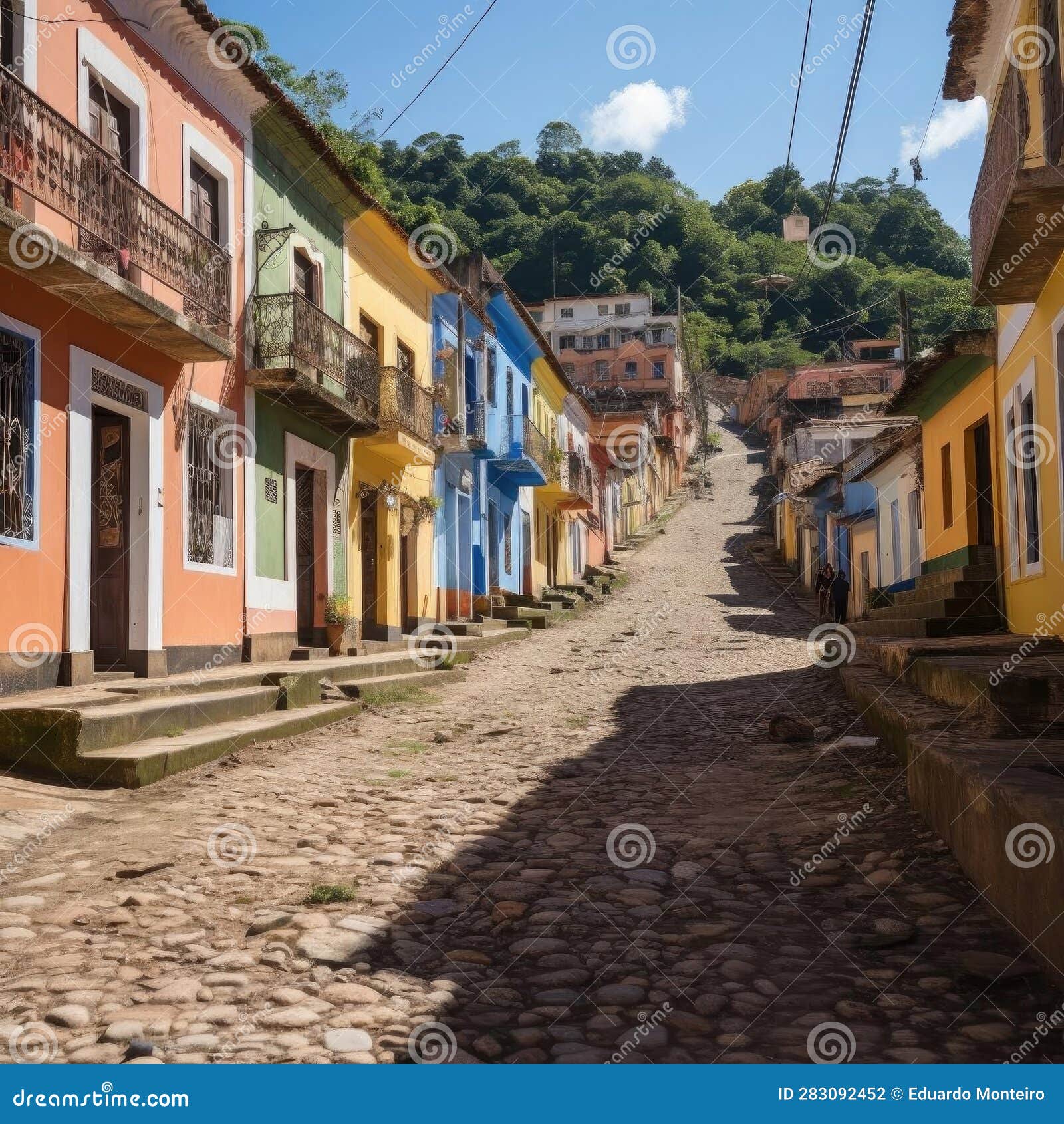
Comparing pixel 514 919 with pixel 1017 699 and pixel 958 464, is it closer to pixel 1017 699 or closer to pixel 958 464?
pixel 1017 699

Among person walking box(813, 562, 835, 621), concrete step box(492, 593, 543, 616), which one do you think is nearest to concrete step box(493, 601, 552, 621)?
concrete step box(492, 593, 543, 616)

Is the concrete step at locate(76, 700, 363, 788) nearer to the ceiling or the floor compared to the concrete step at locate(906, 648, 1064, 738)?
nearer to the floor

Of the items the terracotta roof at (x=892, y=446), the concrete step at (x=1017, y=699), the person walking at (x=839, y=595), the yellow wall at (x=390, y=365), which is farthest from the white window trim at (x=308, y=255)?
the person walking at (x=839, y=595)

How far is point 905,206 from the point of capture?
68.7 metres

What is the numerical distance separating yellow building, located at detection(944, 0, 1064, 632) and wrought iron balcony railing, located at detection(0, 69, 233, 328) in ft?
22.5

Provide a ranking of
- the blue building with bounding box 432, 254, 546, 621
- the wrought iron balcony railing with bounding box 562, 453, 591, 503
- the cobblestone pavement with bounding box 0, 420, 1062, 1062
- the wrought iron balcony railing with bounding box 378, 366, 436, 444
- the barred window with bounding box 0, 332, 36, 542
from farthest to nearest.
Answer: the wrought iron balcony railing with bounding box 562, 453, 591, 503 < the blue building with bounding box 432, 254, 546, 621 < the wrought iron balcony railing with bounding box 378, 366, 436, 444 < the barred window with bounding box 0, 332, 36, 542 < the cobblestone pavement with bounding box 0, 420, 1062, 1062

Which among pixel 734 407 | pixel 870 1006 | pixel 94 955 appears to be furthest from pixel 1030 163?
pixel 734 407

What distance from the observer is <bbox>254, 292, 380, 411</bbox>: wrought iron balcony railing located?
12305 mm

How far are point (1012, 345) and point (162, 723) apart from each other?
855 cm

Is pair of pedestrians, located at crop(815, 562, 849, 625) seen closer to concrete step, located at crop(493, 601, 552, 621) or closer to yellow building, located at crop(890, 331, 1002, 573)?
yellow building, located at crop(890, 331, 1002, 573)

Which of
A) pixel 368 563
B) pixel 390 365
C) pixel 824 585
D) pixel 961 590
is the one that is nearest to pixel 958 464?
pixel 961 590

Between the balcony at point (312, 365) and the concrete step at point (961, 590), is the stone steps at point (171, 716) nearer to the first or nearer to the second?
the balcony at point (312, 365)

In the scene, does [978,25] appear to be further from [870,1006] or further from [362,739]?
[870,1006]

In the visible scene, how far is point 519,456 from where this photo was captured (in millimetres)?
23688
